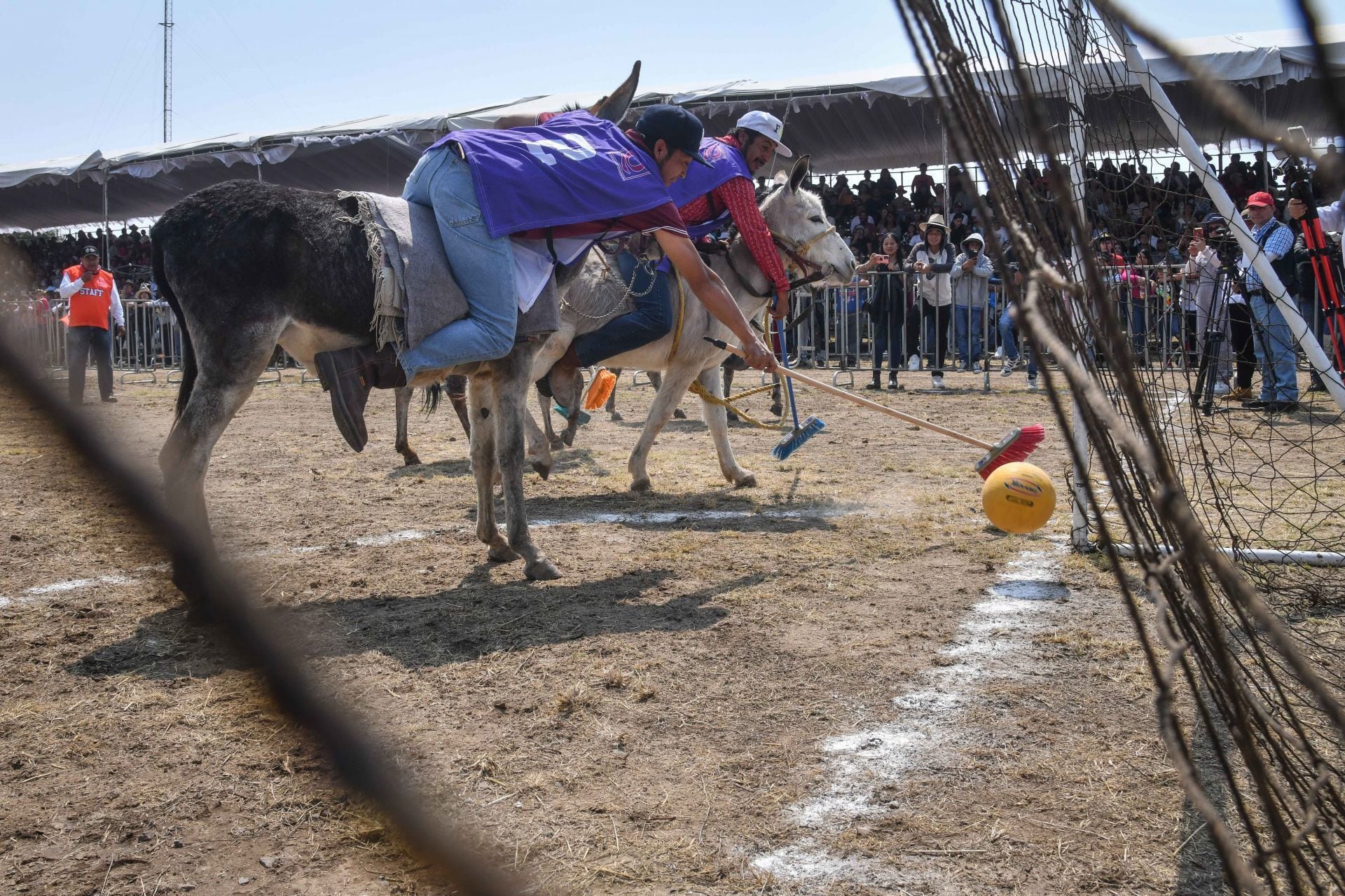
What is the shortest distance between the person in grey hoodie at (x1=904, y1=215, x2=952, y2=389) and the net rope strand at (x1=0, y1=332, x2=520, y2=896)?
1186cm

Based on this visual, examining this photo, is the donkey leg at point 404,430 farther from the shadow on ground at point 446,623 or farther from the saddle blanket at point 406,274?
the saddle blanket at point 406,274

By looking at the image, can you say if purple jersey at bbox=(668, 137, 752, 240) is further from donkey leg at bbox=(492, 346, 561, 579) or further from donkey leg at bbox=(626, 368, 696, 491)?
donkey leg at bbox=(492, 346, 561, 579)

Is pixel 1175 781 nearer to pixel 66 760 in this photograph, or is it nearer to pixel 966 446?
pixel 66 760

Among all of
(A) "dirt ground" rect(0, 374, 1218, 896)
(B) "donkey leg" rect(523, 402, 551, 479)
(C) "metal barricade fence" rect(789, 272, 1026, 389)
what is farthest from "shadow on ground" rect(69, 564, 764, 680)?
(C) "metal barricade fence" rect(789, 272, 1026, 389)

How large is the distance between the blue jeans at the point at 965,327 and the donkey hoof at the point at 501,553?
37.0 feet

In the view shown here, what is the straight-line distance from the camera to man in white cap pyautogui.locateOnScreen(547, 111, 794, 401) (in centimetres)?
691

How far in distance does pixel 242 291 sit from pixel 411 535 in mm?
2314

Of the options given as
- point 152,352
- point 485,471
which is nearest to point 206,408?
point 485,471

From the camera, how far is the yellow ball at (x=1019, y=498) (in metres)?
5.40

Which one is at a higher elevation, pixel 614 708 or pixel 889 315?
pixel 889 315

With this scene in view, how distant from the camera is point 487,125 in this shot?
18734 millimetres

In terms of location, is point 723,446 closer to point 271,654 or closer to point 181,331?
point 271,654

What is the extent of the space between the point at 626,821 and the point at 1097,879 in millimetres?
1118

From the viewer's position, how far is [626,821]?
2760 mm
